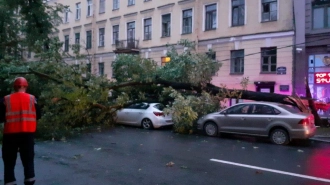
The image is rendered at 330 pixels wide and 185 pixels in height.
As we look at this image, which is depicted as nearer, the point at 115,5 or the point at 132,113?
the point at 132,113

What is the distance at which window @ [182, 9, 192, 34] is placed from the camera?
87.7ft

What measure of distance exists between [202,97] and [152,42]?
48.9ft

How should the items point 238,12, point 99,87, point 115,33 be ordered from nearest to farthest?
point 99,87, point 238,12, point 115,33

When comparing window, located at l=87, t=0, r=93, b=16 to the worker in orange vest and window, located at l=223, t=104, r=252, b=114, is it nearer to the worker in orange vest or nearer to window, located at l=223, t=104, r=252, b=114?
window, located at l=223, t=104, r=252, b=114

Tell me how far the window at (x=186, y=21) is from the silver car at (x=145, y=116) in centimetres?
1065

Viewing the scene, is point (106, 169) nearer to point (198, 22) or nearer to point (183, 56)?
point (183, 56)

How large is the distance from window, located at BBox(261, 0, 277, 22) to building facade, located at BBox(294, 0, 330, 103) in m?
1.40

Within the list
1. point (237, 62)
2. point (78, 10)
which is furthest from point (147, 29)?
point (78, 10)

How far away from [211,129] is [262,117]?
224 centimetres

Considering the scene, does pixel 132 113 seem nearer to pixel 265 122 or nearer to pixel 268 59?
pixel 265 122

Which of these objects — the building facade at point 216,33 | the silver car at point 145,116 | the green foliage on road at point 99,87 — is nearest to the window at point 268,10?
the building facade at point 216,33

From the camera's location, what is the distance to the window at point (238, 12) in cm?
2389

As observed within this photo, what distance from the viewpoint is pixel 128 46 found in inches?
1208

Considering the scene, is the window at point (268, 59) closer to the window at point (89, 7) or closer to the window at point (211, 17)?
the window at point (211, 17)
